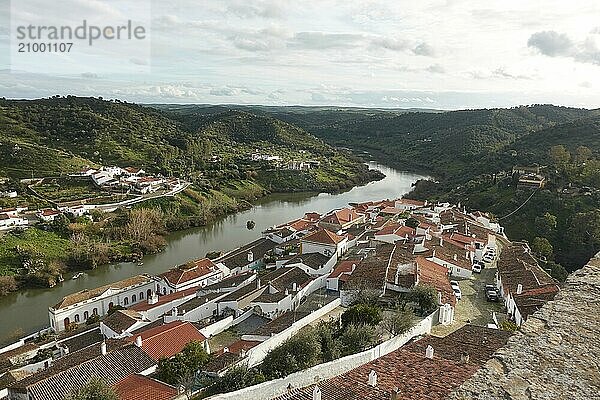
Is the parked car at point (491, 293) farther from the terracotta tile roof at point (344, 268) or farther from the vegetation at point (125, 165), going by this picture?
the vegetation at point (125, 165)

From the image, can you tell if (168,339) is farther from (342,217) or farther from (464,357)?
(342,217)

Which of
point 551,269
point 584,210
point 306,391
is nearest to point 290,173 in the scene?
point 584,210

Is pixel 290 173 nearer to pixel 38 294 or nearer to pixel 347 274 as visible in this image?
pixel 38 294

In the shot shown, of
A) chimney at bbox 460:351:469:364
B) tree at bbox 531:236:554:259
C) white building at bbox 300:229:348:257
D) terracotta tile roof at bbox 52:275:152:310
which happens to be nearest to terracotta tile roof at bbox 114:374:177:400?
chimney at bbox 460:351:469:364

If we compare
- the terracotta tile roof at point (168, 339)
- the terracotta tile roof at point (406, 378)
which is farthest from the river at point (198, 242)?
the terracotta tile roof at point (406, 378)

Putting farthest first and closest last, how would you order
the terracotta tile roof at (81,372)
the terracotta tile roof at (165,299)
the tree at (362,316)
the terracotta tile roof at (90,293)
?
the terracotta tile roof at (90,293) < the terracotta tile roof at (165,299) < the tree at (362,316) < the terracotta tile roof at (81,372)

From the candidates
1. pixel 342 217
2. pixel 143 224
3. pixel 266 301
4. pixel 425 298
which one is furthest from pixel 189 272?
pixel 425 298

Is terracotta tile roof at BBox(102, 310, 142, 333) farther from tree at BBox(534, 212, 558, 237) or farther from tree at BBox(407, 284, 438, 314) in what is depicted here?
tree at BBox(534, 212, 558, 237)
